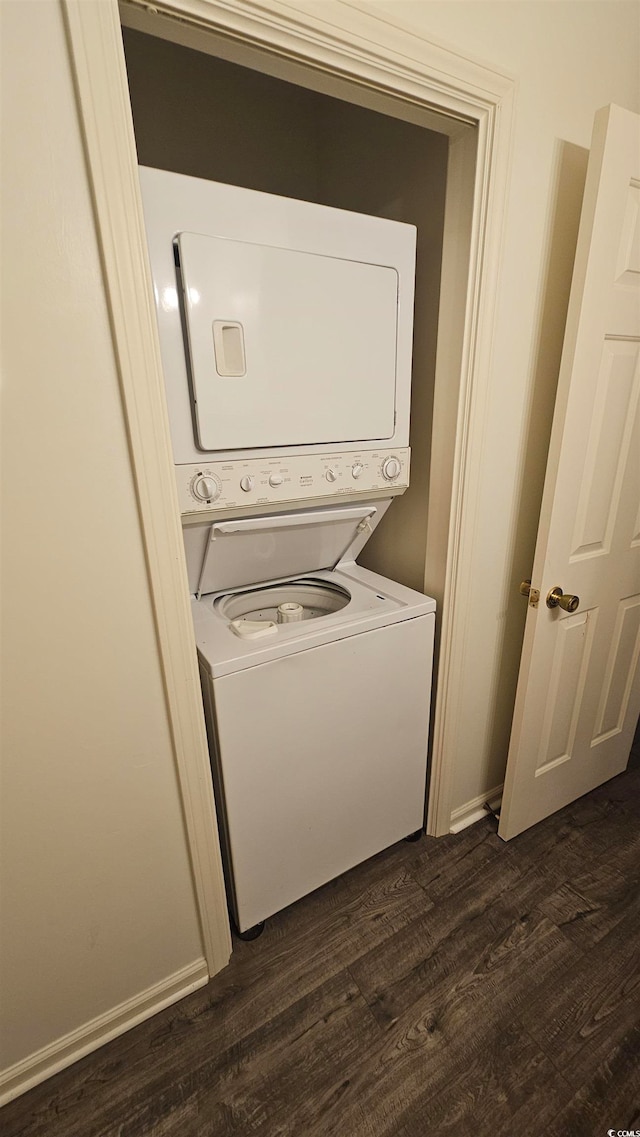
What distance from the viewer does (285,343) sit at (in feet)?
3.48

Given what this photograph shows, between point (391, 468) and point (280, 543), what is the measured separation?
14.3 inches

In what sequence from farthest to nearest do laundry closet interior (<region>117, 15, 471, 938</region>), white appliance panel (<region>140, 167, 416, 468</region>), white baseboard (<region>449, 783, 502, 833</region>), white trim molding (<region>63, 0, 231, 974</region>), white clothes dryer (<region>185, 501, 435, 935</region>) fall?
white baseboard (<region>449, 783, 502, 833</region>)
white clothes dryer (<region>185, 501, 435, 935</region>)
laundry closet interior (<region>117, 15, 471, 938</region>)
white appliance panel (<region>140, 167, 416, 468</region>)
white trim molding (<region>63, 0, 231, 974</region>)

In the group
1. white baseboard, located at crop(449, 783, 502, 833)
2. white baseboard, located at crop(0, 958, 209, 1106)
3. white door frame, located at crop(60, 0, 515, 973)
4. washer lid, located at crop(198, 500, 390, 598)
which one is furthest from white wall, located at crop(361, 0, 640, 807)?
white baseboard, located at crop(0, 958, 209, 1106)

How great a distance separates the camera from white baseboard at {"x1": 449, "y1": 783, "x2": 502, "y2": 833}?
169 centimetres

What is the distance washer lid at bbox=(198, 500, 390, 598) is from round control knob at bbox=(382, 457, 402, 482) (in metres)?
0.11

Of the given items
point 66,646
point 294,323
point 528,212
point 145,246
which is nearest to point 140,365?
point 145,246

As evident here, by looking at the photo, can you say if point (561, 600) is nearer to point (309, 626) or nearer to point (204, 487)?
point (309, 626)

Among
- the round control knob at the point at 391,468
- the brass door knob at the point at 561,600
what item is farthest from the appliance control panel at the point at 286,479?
the brass door knob at the point at 561,600

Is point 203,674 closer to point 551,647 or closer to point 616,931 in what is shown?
point 551,647

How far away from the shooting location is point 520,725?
4.88ft

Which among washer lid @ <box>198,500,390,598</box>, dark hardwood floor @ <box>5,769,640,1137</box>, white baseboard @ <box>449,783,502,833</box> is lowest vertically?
dark hardwood floor @ <box>5,769,640,1137</box>

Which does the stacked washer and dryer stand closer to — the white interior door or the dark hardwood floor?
the dark hardwood floor

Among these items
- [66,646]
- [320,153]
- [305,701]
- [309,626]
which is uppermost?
[320,153]

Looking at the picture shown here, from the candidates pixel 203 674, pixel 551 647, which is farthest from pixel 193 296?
pixel 551 647
